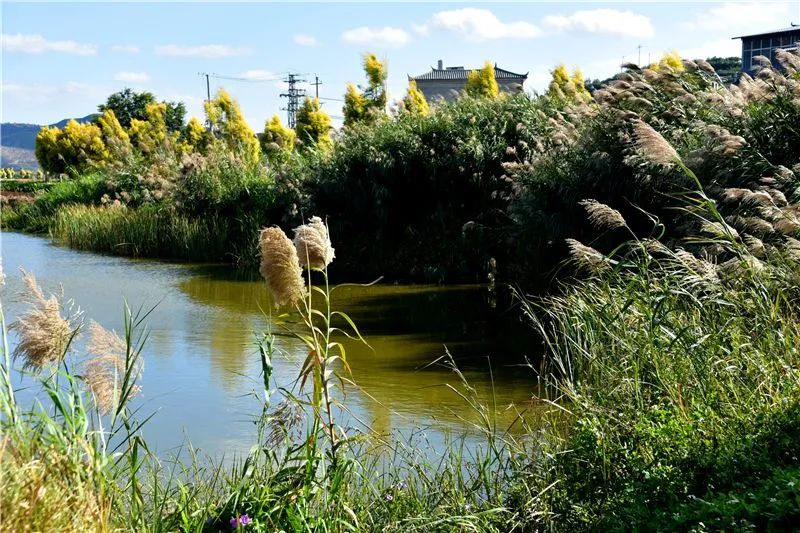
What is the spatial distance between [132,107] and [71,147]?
10.8 meters

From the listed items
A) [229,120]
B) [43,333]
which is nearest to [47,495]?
[43,333]

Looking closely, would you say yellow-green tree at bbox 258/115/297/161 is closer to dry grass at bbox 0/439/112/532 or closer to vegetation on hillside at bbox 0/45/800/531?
vegetation on hillside at bbox 0/45/800/531

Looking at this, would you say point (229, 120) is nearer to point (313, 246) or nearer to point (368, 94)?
point (368, 94)

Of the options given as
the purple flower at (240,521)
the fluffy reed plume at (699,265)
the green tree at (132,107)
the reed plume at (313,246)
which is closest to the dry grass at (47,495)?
the purple flower at (240,521)

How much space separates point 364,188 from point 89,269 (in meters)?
4.30

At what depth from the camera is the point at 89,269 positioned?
13.7m

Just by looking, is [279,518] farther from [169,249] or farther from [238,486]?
[169,249]

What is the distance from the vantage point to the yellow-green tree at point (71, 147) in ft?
95.5

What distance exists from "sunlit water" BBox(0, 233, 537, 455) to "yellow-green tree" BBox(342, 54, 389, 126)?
8.96 m

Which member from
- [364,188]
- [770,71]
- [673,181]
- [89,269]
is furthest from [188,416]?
[89,269]

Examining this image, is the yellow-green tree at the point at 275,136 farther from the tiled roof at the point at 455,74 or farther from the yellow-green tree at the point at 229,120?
the tiled roof at the point at 455,74

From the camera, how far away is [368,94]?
2228 cm

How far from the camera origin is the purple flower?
2.93 metres

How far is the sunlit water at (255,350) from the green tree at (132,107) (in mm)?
27583
